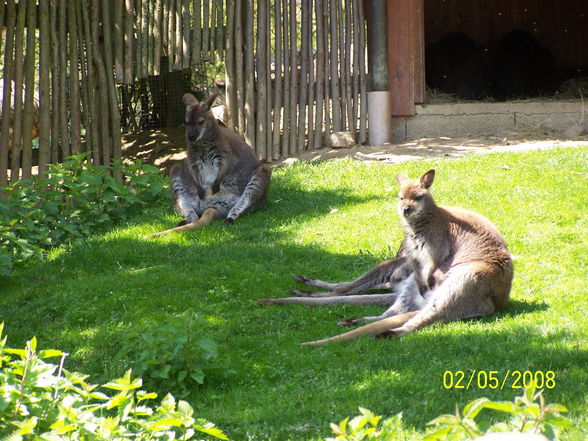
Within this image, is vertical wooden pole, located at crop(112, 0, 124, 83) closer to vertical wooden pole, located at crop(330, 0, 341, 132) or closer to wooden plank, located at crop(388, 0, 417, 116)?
vertical wooden pole, located at crop(330, 0, 341, 132)

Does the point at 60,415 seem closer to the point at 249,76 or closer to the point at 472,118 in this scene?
the point at 249,76

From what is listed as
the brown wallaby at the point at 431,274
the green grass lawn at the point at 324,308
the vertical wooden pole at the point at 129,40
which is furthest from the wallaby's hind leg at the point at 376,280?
the vertical wooden pole at the point at 129,40

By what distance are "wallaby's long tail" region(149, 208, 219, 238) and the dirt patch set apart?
2675mm

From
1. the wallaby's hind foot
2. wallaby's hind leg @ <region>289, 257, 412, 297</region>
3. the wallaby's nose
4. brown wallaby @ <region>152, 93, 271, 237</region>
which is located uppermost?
the wallaby's nose

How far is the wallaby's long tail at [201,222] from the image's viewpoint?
8812 mm

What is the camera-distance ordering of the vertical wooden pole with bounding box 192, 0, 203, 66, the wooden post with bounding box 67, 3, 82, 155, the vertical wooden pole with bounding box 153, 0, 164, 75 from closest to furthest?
1. the wooden post with bounding box 67, 3, 82, 155
2. the vertical wooden pole with bounding box 153, 0, 164, 75
3. the vertical wooden pole with bounding box 192, 0, 203, 66

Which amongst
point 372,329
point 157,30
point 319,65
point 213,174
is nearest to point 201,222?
point 213,174

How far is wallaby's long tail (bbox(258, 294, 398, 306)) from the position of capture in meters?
6.48

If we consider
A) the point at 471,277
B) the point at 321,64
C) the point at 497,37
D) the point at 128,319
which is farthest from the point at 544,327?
the point at 497,37

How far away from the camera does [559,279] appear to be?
665 cm

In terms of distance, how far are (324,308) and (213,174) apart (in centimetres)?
395
